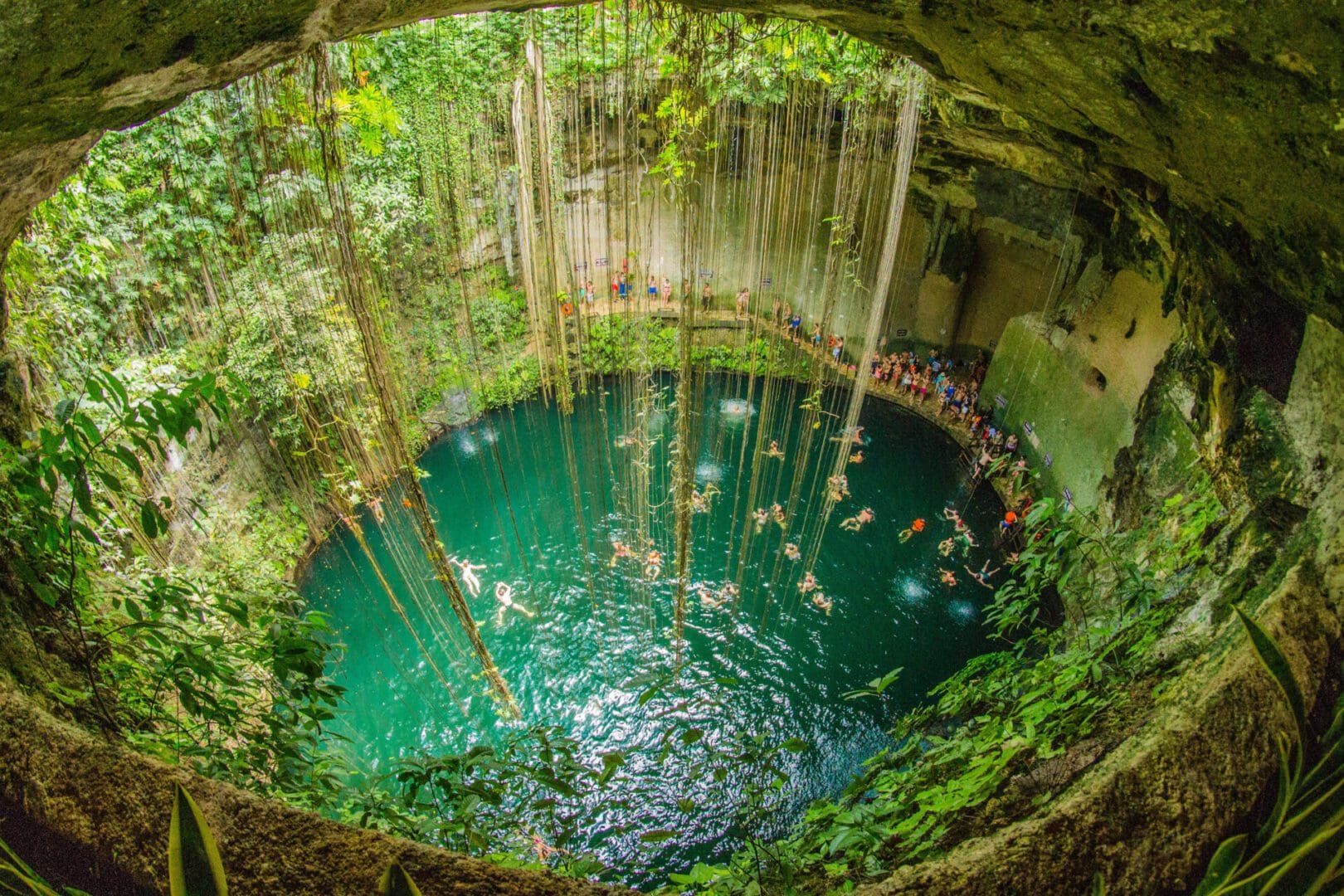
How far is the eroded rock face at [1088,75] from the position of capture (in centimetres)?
120

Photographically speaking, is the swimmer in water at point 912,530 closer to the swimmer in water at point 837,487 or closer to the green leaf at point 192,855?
the swimmer in water at point 837,487

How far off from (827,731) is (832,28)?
4.50 m

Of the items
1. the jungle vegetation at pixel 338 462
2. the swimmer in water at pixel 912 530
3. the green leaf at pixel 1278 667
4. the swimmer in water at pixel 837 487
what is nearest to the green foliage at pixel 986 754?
the jungle vegetation at pixel 338 462

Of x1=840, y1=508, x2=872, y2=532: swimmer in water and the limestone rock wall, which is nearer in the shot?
the limestone rock wall

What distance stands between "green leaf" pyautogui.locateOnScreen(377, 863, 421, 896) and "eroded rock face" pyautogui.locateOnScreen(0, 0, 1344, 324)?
4.87ft

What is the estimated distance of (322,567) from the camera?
6.23 metres

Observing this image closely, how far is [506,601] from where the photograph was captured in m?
5.86

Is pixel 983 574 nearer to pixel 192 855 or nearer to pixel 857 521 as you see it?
pixel 857 521

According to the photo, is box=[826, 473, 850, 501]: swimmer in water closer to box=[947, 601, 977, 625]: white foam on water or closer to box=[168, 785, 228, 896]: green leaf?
box=[947, 601, 977, 625]: white foam on water

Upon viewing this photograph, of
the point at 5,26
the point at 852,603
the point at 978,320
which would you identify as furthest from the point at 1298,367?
the point at 978,320

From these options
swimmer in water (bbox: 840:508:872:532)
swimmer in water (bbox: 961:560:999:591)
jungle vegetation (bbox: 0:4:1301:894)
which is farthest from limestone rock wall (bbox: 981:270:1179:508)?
swimmer in water (bbox: 840:508:872:532)

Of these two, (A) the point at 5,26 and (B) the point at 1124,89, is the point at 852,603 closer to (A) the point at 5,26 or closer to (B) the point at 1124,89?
(B) the point at 1124,89

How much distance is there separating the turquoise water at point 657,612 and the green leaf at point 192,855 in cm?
350

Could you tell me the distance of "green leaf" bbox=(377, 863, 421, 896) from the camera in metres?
0.77
